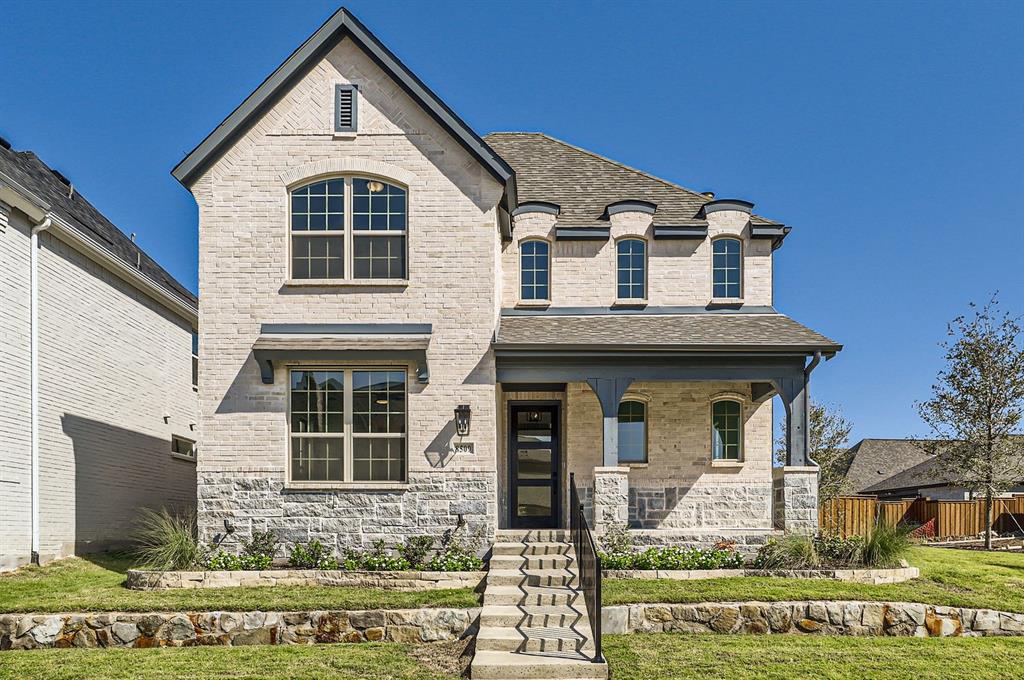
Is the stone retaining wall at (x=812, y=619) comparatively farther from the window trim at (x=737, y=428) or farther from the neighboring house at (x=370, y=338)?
the window trim at (x=737, y=428)

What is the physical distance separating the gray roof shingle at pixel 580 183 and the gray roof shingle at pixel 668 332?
6.94 feet

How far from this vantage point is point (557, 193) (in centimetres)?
1845

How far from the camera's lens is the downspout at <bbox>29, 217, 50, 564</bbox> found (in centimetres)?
1492

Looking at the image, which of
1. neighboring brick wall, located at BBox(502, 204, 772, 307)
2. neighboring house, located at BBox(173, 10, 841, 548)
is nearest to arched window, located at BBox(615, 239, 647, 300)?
neighboring brick wall, located at BBox(502, 204, 772, 307)

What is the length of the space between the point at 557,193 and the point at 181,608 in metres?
11.1

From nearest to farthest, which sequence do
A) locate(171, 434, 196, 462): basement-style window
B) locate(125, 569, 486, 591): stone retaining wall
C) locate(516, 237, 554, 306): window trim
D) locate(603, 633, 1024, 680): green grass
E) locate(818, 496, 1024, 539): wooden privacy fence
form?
locate(603, 633, 1024, 680): green grass → locate(125, 569, 486, 591): stone retaining wall → locate(516, 237, 554, 306): window trim → locate(171, 434, 196, 462): basement-style window → locate(818, 496, 1024, 539): wooden privacy fence

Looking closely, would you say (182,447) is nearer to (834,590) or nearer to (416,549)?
(416,549)

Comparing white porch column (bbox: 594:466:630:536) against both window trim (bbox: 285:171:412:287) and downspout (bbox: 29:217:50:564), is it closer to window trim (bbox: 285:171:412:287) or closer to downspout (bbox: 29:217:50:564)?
window trim (bbox: 285:171:412:287)

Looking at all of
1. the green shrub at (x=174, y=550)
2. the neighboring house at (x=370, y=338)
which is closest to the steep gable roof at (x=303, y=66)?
the neighboring house at (x=370, y=338)

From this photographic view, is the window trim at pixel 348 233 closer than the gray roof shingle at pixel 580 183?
Yes

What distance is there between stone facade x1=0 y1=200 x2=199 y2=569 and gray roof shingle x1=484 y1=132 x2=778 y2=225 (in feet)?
29.8

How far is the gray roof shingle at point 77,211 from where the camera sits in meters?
16.6

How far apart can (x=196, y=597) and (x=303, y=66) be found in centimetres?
877

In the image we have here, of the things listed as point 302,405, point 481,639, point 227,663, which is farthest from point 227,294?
point 481,639
